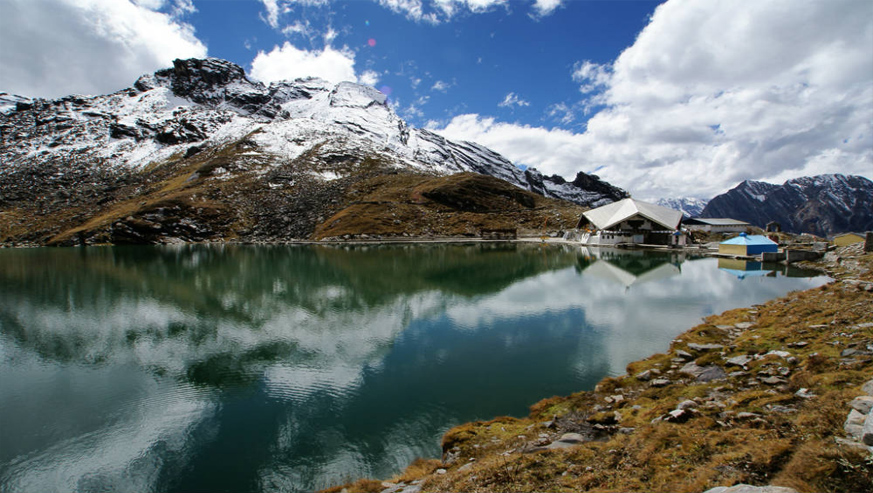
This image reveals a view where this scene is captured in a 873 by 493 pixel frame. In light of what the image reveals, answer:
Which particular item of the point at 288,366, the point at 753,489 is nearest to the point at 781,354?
the point at 753,489

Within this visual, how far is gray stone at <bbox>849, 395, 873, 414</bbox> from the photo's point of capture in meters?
6.49

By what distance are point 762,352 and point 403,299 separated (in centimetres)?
2240

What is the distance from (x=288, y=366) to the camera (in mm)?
16812

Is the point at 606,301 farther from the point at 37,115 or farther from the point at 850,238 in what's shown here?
the point at 37,115

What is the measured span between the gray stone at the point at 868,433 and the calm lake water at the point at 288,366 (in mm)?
8318

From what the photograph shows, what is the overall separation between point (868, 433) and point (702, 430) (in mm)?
2886

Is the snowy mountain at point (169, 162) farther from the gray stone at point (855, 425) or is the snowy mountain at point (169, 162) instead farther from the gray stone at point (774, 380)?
the gray stone at point (855, 425)

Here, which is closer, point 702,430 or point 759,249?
point 702,430

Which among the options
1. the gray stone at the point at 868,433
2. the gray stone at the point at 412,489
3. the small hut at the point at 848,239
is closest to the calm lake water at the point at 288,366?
the gray stone at the point at 412,489

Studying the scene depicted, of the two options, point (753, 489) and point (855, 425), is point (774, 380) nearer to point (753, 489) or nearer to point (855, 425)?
point (855, 425)

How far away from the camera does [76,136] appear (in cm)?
17488

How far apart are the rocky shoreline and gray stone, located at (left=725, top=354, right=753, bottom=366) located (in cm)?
6

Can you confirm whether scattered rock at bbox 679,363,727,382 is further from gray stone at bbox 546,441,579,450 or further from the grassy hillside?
the grassy hillside

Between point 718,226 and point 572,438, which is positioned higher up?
point 718,226
